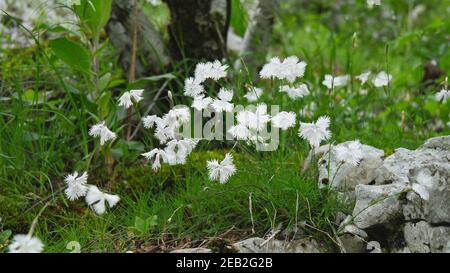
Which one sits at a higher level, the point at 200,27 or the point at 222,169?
the point at 200,27

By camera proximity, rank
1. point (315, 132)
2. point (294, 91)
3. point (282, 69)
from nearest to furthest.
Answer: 1. point (315, 132)
2. point (282, 69)
3. point (294, 91)

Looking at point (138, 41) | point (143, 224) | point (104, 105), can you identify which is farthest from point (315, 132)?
point (138, 41)

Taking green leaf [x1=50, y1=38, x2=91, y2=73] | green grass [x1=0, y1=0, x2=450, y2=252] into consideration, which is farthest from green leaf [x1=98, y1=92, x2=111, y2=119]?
green leaf [x1=50, y1=38, x2=91, y2=73]

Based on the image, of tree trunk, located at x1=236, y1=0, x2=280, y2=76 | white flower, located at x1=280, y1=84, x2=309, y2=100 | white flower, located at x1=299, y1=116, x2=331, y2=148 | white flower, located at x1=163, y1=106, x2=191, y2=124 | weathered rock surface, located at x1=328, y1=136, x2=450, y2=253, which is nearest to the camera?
white flower, located at x1=299, y1=116, x2=331, y2=148

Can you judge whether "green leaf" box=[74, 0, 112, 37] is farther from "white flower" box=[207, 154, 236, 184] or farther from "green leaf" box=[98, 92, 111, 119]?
"white flower" box=[207, 154, 236, 184]

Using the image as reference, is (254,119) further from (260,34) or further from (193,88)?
(260,34)
